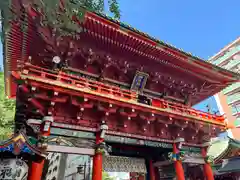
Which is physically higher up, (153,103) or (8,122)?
(8,122)

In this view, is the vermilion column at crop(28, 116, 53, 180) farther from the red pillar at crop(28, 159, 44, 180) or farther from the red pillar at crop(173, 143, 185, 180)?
the red pillar at crop(173, 143, 185, 180)

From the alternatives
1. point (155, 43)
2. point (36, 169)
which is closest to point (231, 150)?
point (155, 43)

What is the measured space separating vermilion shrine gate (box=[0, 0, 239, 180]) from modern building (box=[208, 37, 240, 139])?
30.6 meters

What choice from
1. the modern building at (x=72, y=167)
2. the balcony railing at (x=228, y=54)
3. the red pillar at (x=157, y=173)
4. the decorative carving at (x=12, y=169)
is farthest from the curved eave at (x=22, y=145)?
the balcony railing at (x=228, y=54)

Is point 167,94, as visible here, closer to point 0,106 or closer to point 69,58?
point 69,58

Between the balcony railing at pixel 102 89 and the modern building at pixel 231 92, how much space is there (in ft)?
105

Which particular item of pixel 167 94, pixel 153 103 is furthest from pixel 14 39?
pixel 167 94

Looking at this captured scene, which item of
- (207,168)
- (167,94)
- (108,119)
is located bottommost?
(207,168)

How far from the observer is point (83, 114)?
639cm

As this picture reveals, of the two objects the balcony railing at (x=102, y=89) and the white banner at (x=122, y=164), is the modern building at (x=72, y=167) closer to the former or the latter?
the white banner at (x=122, y=164)

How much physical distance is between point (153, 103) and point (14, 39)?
6261 millimetres

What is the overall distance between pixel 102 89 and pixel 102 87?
199mm

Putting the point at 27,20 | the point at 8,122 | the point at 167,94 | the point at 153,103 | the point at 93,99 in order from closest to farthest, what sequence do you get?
the point at 27,20 → the point at 93,99 → the point at 153,103 → the point at 167,94 → the point at 8,122

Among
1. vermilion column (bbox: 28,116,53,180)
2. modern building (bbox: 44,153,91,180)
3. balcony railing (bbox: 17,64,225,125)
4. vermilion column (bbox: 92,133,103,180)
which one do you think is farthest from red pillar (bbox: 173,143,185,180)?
vermilion column (bbox: 28,116,53,180)
